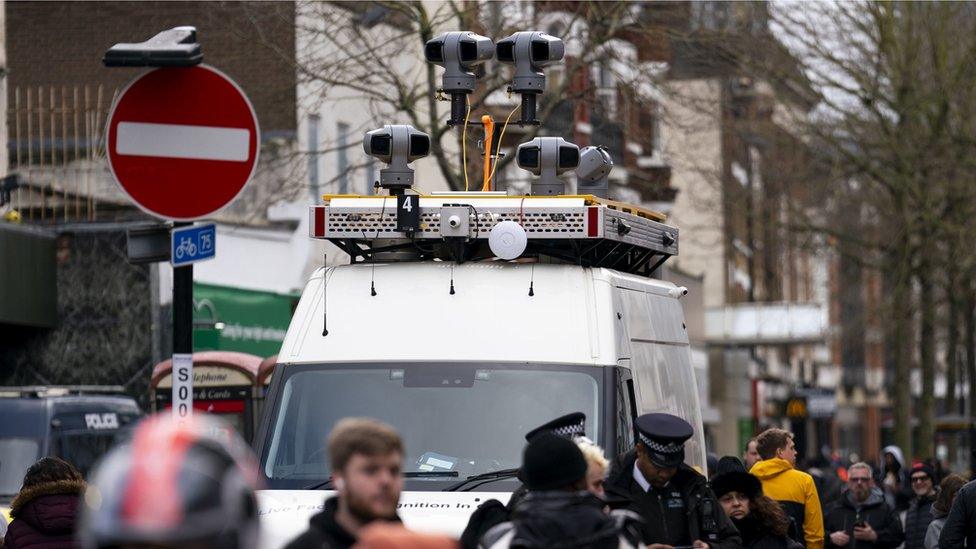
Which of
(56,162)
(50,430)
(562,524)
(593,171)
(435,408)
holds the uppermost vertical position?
(56,162)

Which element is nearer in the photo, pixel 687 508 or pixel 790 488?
pixel 687 508

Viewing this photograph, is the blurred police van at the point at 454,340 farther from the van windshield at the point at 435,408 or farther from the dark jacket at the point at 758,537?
the dark jacket at the point at 758,537

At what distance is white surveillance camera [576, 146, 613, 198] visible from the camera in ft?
38.4

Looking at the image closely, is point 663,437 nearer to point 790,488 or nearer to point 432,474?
point 432,474

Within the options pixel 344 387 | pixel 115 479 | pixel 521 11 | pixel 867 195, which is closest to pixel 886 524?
pixel 344 387

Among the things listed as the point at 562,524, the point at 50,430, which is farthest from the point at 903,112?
the point at 562,524

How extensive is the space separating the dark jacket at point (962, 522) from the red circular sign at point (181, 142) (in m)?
4.87

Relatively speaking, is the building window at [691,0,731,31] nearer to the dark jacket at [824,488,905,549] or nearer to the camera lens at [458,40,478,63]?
the dark jacket at [824,488,905,549]

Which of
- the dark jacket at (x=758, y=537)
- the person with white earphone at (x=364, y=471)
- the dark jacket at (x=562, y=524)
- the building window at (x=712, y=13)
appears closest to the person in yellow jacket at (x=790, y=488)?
the dark jacket at (x=758, y=537)

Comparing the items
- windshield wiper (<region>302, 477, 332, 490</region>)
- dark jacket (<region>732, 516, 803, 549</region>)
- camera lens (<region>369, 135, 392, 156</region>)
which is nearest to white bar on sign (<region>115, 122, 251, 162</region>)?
windshield wiper (<region>302, 477, 332, 490</region>)

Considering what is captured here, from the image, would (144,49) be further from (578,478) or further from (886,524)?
(886,524)

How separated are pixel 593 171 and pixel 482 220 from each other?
161cm

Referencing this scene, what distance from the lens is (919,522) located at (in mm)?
15758

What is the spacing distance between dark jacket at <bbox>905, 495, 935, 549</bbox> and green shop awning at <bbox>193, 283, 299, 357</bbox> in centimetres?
1182
